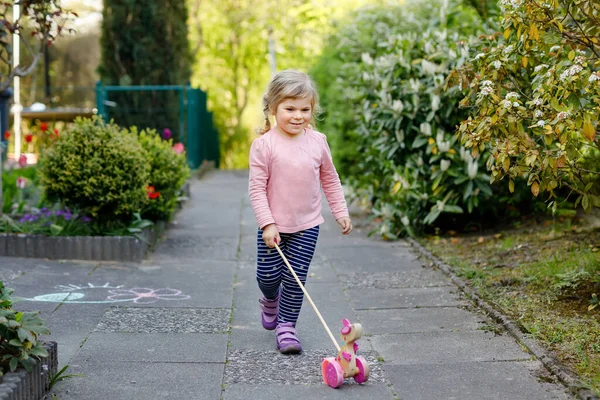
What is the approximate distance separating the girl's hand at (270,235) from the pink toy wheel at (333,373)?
2.56 ft

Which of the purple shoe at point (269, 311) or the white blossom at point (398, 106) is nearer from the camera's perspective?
the purple shoe at point (269, 311)

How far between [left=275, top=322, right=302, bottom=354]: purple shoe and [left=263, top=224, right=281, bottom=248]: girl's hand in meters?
0.48

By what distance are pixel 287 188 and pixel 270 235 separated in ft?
0.96

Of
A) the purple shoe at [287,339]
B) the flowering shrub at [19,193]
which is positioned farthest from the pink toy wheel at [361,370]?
the flowering shrub at [19,193]

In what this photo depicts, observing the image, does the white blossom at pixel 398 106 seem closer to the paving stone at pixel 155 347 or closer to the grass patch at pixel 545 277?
the grass patch at pixel 545 277

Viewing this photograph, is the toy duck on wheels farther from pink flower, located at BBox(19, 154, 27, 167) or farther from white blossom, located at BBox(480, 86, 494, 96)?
pink flower, located at BBox(19, 154, 27, 167)

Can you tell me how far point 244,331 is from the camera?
4754 millimetres

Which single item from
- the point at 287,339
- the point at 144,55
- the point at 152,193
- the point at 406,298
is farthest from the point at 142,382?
the point at 144,55

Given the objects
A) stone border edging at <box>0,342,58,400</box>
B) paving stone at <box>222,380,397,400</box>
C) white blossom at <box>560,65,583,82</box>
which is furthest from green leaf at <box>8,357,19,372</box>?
white blossom at <box>560,65,583,82</box>

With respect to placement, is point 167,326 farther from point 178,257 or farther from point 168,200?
point 168,200

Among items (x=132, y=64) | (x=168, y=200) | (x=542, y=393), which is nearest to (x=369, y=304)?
(x=542, y=393)

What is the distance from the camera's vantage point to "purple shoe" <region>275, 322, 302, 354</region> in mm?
4266

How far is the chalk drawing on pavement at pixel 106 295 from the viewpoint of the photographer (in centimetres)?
538

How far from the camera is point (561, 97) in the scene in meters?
4.29
